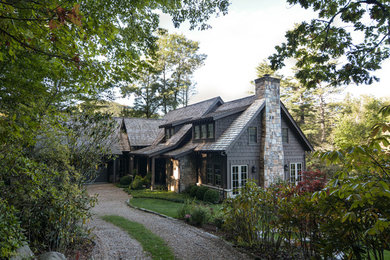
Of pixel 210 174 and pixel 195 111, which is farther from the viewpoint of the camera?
pixel 195 111

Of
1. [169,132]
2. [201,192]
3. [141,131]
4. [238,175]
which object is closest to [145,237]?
[201,192]

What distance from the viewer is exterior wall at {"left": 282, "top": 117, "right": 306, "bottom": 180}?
54.6 feet

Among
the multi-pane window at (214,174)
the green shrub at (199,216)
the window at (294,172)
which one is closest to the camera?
the green shrub at (199,216)

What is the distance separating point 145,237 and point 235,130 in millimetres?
9146

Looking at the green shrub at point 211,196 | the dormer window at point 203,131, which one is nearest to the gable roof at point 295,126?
the dormer window at point 203,131

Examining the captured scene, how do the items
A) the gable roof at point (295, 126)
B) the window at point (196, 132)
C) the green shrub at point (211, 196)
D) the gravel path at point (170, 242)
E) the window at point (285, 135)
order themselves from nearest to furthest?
the gravel path at point (170, 242), the green shrub at point (211, 196), the gable roof at point (295, 126), the window at point (285, 135), the window at point (196, 132)

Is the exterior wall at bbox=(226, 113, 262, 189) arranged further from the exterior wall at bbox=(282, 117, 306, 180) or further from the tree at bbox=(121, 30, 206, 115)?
the tree at bbox=(121, 30, 206, 115)

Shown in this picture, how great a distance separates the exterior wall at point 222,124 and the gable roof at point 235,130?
25 centimetres

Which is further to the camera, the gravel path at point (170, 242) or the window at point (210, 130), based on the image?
the window at point (210, 130)

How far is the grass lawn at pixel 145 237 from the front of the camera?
20.5ft

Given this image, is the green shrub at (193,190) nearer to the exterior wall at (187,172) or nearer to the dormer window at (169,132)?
the exterior wall at (187,172)

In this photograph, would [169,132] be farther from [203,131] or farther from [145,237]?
[145,237]

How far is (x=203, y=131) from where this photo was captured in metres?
16.8

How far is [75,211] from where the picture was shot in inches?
216
